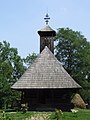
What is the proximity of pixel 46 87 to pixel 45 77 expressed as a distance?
1.14 m

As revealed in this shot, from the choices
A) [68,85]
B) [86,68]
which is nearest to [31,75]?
[68,85]

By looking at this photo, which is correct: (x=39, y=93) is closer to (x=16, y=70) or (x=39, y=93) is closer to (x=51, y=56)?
(x=51, y=56)

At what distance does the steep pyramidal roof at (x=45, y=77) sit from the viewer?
2688 centimetres

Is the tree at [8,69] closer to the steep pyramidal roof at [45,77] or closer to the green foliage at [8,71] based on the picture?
the green foliage at [8,71]

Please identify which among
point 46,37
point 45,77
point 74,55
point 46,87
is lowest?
point 46,87

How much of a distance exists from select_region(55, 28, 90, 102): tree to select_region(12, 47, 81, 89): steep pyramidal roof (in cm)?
2150

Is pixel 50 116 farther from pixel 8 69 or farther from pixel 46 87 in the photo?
pixel 8 69

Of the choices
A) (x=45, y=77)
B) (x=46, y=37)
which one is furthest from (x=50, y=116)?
(x=46, y=37)

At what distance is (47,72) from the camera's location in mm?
27969

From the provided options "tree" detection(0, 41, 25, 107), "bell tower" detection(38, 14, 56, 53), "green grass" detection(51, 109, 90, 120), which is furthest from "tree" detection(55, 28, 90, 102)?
"green grass" detection(51, 109, 90, 120)

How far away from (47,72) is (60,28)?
25.1 meters

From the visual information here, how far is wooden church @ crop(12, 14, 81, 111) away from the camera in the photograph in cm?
2685

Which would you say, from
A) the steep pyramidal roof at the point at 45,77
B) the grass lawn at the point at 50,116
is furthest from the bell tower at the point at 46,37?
the grass lawn at the point at 50,116

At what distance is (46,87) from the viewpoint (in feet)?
87.2
